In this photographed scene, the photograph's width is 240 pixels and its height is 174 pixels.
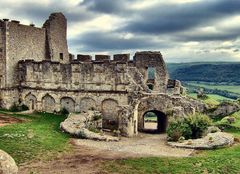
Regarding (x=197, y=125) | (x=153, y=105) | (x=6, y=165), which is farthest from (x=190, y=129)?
(x=6, y=165)

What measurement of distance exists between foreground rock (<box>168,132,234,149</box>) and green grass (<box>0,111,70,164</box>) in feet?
35.6

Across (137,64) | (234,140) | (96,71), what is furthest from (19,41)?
(234,140)

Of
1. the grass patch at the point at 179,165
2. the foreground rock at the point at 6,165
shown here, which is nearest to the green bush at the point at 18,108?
the grass patch at the point at 179,165

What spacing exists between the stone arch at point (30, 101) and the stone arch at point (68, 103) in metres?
4.04

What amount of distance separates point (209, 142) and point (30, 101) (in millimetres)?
26160

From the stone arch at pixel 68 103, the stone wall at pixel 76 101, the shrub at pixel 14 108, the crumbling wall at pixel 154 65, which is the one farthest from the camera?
the crumbling wall at pixel 154 65

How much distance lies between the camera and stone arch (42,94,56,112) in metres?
51.7

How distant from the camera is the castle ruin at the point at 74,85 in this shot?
1905 inches

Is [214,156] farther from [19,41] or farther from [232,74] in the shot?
[232,74]

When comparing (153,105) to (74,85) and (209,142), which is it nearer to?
(74,85)

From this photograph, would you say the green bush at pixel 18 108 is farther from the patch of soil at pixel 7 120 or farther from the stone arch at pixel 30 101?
the patch of soil at pixel 7 120

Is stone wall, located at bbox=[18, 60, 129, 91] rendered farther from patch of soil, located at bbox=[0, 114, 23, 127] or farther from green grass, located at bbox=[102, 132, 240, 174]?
green grass, located at bbox=[102, 132, 240, 174]

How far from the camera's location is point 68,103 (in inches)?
2015

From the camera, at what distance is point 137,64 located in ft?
191
